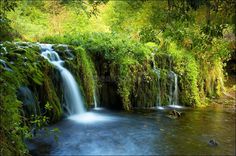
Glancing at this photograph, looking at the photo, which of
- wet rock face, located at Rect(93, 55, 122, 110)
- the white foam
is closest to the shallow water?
the white foam

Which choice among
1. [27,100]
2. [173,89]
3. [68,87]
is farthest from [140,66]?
[27,100]

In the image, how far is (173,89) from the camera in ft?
41.9

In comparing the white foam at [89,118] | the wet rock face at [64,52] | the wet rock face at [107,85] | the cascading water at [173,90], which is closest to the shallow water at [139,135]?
the white foam at [89,118]

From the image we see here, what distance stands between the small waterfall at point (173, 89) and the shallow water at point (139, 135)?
6.10 ft

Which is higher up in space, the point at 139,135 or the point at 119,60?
the point at 119,60

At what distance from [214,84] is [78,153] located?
10241 mm

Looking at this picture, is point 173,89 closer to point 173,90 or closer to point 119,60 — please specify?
point 173,90

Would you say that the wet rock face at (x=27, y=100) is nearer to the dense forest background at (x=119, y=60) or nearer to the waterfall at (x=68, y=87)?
the dense forest background at (x=119, y=60)

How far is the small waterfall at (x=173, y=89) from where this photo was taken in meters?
12.7

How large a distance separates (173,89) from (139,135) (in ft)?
16.4

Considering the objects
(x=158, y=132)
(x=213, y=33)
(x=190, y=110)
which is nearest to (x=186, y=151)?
(x=158, y=132)

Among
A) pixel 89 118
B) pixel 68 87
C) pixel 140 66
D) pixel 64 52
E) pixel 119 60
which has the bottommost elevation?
pixel 89 118

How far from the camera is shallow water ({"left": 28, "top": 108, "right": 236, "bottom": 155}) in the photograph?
6.90m

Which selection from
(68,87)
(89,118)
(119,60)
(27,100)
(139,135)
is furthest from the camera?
(119,60)
